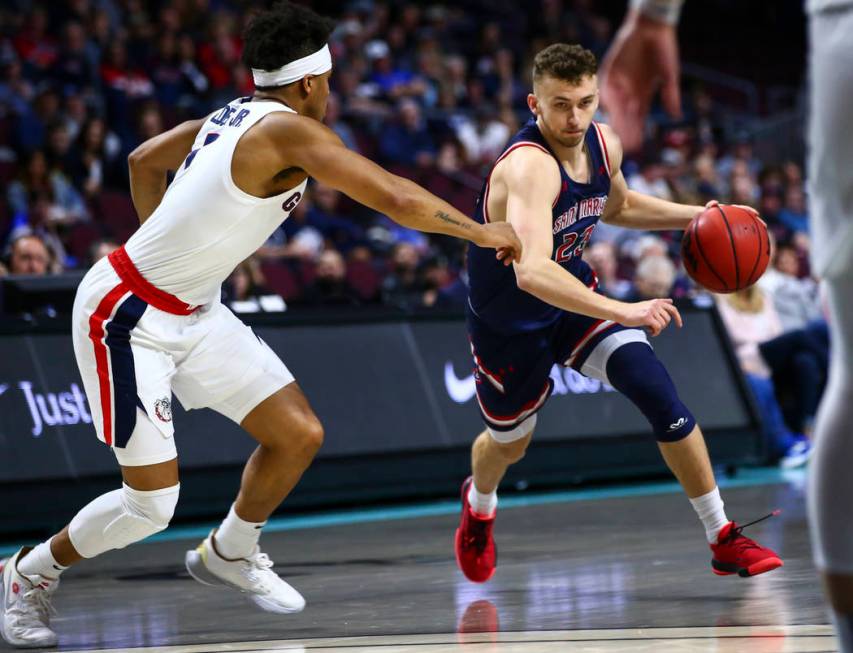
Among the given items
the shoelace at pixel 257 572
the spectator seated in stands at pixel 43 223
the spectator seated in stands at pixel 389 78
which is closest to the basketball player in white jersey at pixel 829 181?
the shoelace at pixel 257 572

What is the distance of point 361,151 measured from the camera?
47.0ft

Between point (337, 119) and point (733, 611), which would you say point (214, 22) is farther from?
point (733, 611)

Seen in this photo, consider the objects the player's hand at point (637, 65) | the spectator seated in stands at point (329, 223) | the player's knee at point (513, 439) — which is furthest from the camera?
the spectator seated in stands at point (329, 223)

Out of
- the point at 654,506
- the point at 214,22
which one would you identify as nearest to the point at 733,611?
the point at 654,506

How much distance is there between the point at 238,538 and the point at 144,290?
0.94 metres

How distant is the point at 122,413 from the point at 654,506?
459 centimetres

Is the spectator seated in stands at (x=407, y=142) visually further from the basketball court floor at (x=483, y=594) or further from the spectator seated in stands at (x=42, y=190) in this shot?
the basketball court floor at (x=483, y=594)

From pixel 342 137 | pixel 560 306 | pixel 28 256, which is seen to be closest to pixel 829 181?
pixel 560 306

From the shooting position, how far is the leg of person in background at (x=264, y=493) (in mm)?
4711

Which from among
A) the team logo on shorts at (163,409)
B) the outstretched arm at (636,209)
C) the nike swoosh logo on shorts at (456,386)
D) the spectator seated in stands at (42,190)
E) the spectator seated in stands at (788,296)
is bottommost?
the spectator seated in stands at (788,296)

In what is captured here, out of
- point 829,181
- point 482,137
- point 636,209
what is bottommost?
point 482,137

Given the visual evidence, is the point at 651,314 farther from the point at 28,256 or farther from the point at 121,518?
the point at 28,256

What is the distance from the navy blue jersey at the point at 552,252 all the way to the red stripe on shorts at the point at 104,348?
4.99ft

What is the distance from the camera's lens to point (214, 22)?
48.7 ft
